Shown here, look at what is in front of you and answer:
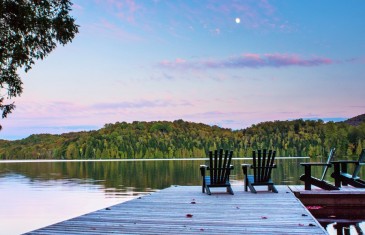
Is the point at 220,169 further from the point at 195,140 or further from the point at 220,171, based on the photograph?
the point at 195,140

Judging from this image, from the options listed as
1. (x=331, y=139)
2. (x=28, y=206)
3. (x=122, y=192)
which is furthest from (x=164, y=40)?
(x=331, y=139)

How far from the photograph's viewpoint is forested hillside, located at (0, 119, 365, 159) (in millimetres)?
118000

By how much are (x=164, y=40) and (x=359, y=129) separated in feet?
275

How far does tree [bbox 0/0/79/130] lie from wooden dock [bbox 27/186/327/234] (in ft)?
13.5

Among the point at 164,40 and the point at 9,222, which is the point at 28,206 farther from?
the point at 164,40

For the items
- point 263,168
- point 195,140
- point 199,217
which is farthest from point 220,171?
point 195,140

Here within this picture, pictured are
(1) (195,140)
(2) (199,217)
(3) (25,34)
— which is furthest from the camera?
(1) (195,140)

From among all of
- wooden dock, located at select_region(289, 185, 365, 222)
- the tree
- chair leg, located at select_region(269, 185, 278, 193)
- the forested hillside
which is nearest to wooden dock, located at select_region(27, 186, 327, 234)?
wooden dock, located at select_region(289, 185, 365, 222)

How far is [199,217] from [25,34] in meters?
6.08

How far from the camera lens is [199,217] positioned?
7.50 m

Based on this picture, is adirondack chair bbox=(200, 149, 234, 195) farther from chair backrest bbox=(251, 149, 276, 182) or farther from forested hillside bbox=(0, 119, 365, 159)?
forested hillside bbox=(0, 119, 365, 159)

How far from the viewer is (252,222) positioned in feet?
22.9

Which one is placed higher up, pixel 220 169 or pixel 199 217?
pixel 220 169

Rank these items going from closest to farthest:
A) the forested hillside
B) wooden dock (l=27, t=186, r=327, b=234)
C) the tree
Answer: wooden dock (l=27, t=186, r=327, b=234) < the tree < the forested hillside
